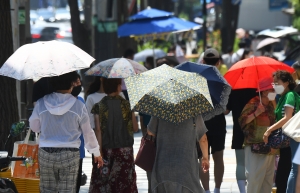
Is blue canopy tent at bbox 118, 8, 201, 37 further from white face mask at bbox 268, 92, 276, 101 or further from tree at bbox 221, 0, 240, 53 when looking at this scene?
tree at bbox 221, 0, 240, 53

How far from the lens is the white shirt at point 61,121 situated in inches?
303

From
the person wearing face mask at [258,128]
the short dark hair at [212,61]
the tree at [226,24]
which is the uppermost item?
the short dark hair at [212,61]

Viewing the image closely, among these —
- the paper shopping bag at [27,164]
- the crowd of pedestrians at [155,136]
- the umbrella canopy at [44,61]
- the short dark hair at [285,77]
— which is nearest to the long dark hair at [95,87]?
the crowd of pedestrians at [155,136]

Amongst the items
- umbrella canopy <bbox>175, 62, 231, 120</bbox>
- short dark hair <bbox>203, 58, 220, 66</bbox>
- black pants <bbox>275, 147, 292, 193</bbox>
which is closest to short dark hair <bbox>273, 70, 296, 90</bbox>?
umbrella canopy <bbox>175, 62, 231, 120</bbox>

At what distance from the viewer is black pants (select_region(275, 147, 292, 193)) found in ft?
31.4

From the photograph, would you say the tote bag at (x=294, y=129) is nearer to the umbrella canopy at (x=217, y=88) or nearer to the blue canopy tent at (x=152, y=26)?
the umbrella canopy at (x=217, y=88)

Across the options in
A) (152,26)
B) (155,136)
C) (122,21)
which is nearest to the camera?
(155,136)

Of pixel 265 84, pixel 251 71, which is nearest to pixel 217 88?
pixel 265 84

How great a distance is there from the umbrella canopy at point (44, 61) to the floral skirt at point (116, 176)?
142 cm

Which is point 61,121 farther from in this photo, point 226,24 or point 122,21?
point 226,24

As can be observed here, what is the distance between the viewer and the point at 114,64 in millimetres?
10023

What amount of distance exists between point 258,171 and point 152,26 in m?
10.0

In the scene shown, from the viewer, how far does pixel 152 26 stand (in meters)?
19.3

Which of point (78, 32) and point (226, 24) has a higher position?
point (78, 32)
